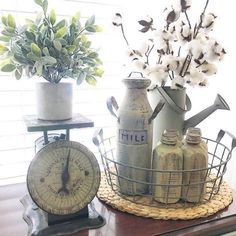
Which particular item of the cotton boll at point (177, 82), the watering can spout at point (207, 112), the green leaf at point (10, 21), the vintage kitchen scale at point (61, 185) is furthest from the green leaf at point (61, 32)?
the watering can spout at point (207, 112)

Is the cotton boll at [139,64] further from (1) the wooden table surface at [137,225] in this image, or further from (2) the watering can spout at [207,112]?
(1) the wooden table surface at [137,225]

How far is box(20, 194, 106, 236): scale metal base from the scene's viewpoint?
69 cm

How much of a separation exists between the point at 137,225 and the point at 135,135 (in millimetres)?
220

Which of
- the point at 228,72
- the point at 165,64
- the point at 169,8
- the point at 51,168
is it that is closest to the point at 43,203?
the point at 51,168

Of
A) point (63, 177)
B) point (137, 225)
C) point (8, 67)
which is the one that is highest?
point (8, 67)

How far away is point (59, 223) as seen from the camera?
71cm

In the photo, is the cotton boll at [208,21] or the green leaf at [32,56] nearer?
the green leaf at [32,56]

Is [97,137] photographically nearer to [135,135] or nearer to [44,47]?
[135,135]

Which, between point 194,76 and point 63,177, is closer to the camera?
point 63,177

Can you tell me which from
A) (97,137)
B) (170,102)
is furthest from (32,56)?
(170,102)

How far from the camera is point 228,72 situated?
119 cm

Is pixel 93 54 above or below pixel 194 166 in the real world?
above

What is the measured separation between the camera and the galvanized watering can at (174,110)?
0.85 metres

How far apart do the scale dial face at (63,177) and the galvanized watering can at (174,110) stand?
0.81ft
